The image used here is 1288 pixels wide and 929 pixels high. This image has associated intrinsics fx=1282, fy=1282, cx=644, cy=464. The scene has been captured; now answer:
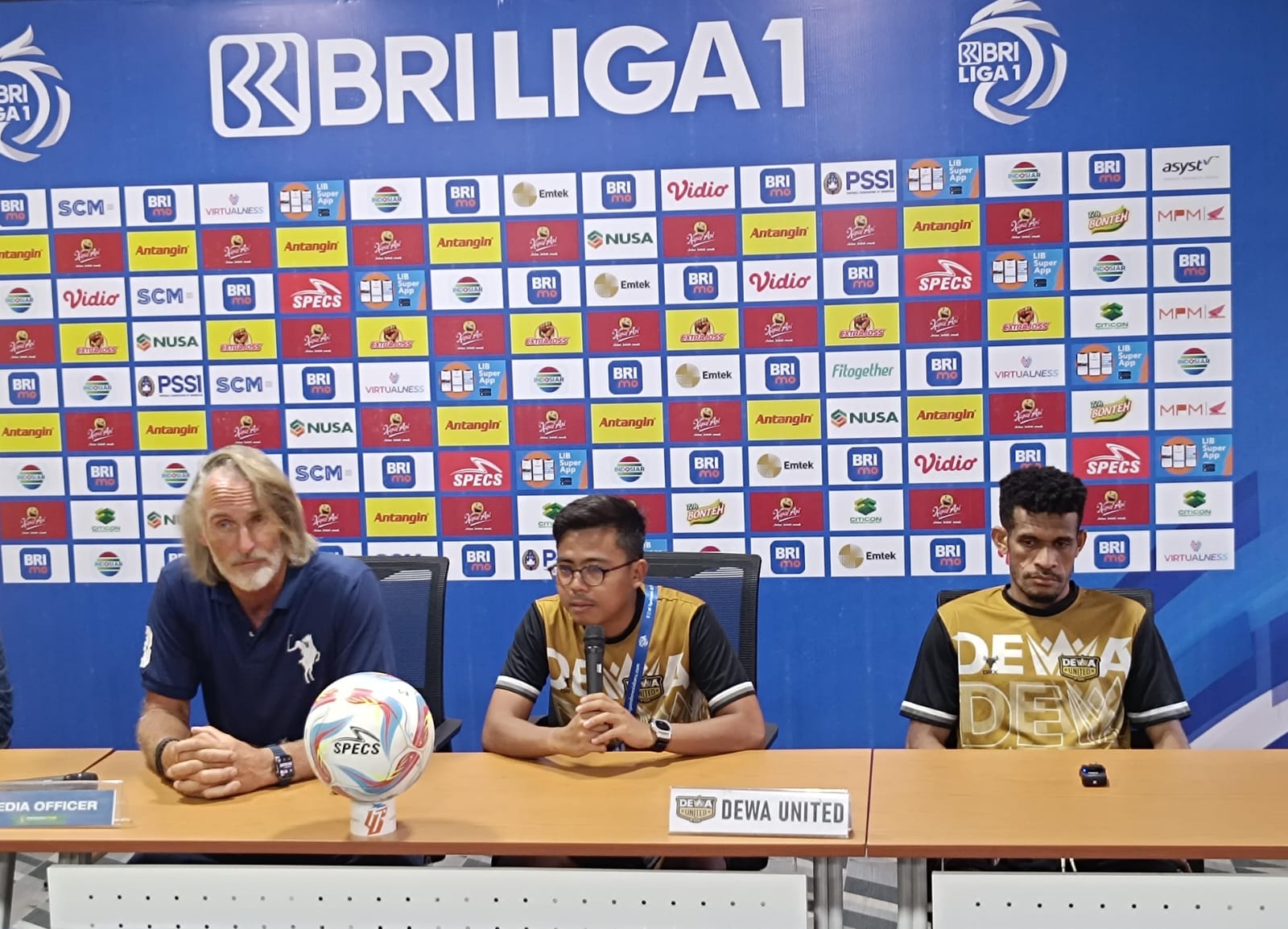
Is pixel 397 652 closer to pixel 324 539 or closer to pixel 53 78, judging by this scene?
pixel 324 539

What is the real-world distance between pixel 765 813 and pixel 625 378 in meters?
2.28

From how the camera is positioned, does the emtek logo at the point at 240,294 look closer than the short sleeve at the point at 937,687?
No

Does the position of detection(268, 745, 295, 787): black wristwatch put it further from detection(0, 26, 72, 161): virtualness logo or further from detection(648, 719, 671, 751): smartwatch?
detection(0, 26, 72, 161): virtualness logo

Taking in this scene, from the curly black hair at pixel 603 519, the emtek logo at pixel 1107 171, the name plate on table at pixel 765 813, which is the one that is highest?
the emtek logo at pixel 1107 171

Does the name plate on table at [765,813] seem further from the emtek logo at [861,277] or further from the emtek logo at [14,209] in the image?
the emtek logo at [14,209]

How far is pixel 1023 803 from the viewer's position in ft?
6.87

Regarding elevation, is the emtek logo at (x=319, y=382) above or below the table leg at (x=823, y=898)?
above

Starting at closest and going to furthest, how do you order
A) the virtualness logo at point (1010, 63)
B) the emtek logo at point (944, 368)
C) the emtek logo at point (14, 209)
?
the virtualness logo at point (1010, 63), the emtek logo at point (944, 368), the emtek logo at point (14, 209)

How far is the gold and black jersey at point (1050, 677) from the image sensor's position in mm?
2549

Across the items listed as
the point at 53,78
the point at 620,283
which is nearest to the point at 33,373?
the point at 53,78

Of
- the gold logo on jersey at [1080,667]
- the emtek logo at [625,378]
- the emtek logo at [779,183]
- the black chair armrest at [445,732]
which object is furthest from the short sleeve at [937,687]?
the emtek logo at [779,183]

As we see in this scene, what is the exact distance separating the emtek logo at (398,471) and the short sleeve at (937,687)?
2072 millimetres

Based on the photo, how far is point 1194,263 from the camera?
3.90 metres

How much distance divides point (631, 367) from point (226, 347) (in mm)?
1334
